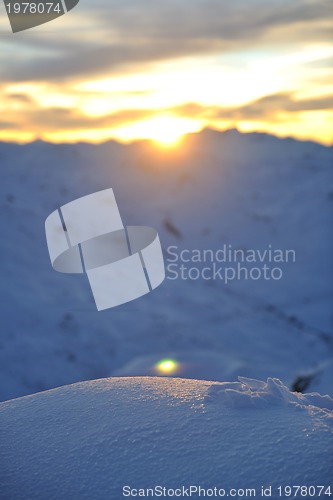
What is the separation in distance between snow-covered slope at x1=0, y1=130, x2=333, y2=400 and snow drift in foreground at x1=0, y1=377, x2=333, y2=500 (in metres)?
1.90

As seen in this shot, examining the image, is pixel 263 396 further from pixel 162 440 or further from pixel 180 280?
pixel 180 280

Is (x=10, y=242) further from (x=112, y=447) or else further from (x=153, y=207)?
(x=112, y=447)

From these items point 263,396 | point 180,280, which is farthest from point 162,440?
point 180,280

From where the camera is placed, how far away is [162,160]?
6793mm

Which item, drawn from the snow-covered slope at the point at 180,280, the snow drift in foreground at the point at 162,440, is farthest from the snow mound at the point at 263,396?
the snow-covered slope at the point at 180,280

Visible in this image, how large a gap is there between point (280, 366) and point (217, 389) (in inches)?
91.9

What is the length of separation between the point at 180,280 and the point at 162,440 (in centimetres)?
375

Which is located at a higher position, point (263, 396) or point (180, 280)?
point (263, 396)

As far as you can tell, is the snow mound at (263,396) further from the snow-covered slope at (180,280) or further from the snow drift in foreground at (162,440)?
the snow-covered slope at (180,280)

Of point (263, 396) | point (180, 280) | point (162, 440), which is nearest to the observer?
point (162, 440)

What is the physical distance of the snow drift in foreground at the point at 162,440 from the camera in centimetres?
133

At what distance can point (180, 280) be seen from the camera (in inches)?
204

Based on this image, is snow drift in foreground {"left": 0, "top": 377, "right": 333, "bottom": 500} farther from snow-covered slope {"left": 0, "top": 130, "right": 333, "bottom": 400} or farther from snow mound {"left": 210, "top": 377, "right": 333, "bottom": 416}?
snow-covered slope {"left": 0, "top": 130, "right": 333, "bottom": 400}

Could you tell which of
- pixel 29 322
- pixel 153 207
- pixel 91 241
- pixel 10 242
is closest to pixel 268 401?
pixel 29 322
